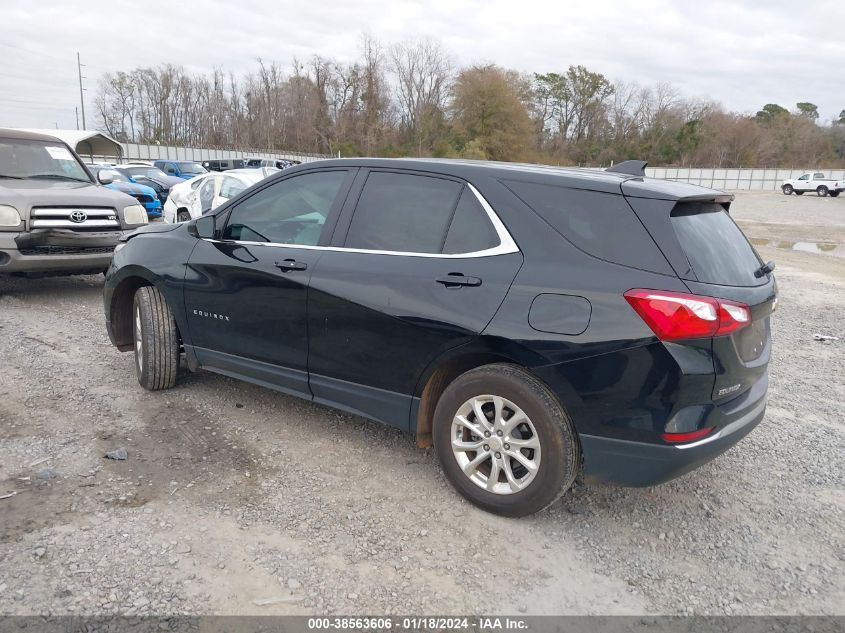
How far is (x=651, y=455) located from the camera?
2.86 metres

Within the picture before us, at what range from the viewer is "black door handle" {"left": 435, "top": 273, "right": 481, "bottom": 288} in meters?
3.19

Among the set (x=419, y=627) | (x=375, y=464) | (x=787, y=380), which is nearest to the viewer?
(x=419, y=627)

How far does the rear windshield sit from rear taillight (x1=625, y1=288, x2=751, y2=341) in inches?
6.1

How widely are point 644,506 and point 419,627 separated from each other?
1.58 meters

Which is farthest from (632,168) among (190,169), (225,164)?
(225,164)

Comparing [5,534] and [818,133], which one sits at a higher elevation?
[818,133]

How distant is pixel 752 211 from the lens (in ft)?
104

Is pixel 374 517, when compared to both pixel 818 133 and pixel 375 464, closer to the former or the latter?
pixel 375 464

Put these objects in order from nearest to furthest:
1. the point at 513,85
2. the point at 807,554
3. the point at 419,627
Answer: the point at 419,627 → the point at 807,554 → the point at 513,85

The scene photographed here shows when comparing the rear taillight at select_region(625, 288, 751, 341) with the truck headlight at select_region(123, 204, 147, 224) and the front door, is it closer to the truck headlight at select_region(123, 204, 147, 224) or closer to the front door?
the front door

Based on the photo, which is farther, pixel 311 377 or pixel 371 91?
pixel 371 91

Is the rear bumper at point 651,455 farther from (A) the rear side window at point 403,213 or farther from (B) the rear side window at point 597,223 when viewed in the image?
(A) the rear side window at point 403,213

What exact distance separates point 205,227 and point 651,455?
3238 millimetres

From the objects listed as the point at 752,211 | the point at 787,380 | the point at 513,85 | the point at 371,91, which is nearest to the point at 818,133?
the point at 513,85
